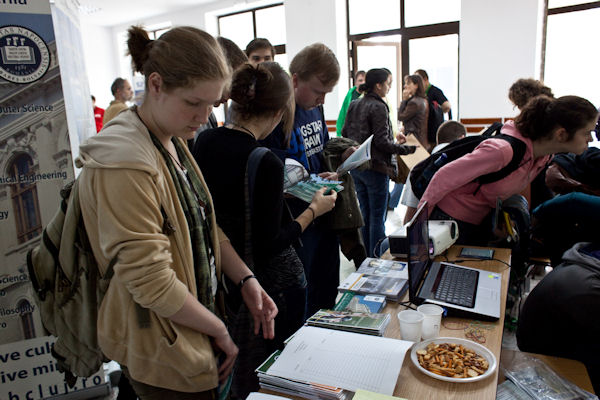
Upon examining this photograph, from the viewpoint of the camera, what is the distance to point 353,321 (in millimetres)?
1215

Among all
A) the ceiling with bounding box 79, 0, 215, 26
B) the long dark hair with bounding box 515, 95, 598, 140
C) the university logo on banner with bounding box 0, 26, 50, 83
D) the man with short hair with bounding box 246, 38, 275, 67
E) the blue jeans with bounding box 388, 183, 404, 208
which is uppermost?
the ceiling with bounding box 79, 0, 215, 26

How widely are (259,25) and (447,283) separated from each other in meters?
7.89

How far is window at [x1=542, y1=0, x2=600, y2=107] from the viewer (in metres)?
5.29

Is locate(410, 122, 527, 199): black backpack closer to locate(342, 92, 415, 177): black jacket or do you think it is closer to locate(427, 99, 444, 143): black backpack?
locate(342, 92, 415, 177): black jacket

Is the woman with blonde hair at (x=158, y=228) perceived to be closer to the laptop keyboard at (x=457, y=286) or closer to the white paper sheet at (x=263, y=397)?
the white paper sheet at (x=263, y=397)

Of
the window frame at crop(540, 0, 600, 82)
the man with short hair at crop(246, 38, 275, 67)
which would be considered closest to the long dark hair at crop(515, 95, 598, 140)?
the man with short hair at crop(246, 38, 275, 67)

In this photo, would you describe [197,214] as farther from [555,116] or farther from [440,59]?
[440,59]

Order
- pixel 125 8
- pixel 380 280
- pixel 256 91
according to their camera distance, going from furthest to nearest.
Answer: pixel 125 8
pixel 380 280
pixel 256 91

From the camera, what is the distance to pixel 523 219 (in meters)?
2.00

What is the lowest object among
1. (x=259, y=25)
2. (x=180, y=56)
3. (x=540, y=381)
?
(x=540, y=381)

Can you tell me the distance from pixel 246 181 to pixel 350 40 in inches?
254

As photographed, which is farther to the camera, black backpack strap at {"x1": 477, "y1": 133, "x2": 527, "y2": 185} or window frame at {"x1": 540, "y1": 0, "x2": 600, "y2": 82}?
window frame at {"x1": 540, "y1": 0, "x2": 600, "y2": 82}

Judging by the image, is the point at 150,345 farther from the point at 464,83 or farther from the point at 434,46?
the point at 434,46

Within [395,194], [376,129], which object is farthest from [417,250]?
[395,194]
